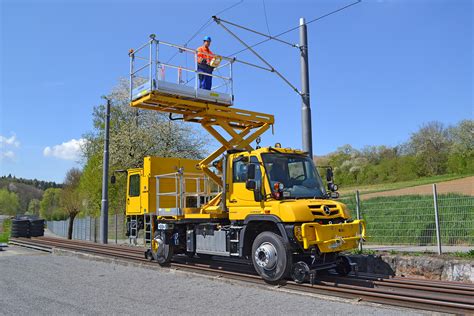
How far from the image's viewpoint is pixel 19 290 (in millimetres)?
9203

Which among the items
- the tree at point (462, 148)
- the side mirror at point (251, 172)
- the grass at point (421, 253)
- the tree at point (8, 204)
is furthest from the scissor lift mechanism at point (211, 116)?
the tree at point (8, 204)

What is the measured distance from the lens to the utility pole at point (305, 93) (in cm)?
1246

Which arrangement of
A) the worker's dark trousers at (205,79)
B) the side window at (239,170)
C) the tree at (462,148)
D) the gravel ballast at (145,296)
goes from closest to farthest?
the gravel ballast at (145,296) → the side window at (239,170) → the worker's dark trousers at (205,79) → the tree at (462,148)

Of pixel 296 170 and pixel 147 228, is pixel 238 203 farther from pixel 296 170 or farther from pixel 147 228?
pixel 147 228

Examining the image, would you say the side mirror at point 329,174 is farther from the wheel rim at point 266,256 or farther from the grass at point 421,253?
the grass at point 421,253

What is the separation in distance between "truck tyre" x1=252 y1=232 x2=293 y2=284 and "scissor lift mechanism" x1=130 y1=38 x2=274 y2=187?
9.03ft

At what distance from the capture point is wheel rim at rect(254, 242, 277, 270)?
8.73 metres

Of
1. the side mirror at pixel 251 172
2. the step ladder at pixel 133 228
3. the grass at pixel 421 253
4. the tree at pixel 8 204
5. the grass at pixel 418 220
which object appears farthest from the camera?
the tree at pixel 8 204

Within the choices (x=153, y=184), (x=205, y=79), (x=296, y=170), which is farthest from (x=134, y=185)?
(x=296, y=170)

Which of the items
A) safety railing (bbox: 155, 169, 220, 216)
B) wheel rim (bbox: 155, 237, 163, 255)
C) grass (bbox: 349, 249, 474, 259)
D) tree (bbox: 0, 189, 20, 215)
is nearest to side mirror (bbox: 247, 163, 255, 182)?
safety railing (bbox: 155, 169, 220, 216)

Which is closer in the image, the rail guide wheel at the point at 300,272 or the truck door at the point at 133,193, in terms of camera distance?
the rail guide wheel at the point at 300,272

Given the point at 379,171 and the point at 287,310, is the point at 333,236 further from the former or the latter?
the point at 379,171

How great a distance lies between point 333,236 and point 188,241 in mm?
4549

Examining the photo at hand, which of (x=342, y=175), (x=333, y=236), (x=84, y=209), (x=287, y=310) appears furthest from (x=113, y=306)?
(x=342, y=175)
